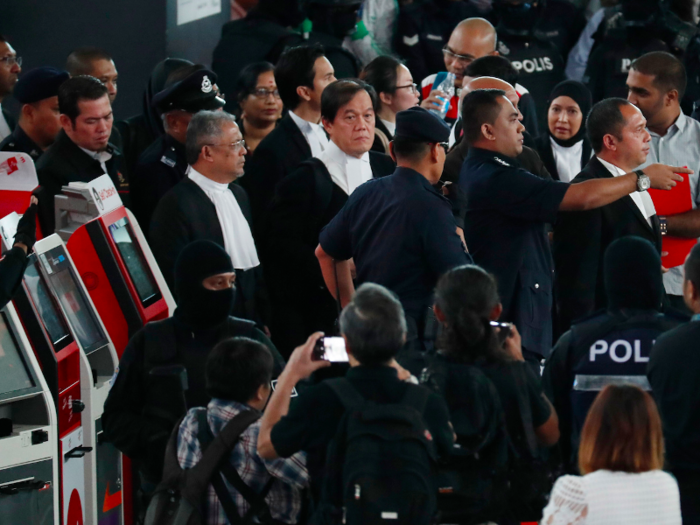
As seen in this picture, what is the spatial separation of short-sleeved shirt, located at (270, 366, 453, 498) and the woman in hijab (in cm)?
320

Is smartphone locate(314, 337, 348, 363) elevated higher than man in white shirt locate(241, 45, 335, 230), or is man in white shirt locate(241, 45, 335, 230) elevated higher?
man in white shirt locate(241, 45, 335, 230)

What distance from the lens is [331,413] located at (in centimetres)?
268

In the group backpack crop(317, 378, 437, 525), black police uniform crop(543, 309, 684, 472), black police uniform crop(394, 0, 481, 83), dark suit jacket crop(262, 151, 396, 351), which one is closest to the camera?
backpack crop(317, 378, 437, 525)

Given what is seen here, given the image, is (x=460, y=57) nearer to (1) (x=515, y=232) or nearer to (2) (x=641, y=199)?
(2) (x=641, y=199)

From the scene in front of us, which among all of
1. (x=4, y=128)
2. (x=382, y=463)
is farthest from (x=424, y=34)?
(x=382, y=463)

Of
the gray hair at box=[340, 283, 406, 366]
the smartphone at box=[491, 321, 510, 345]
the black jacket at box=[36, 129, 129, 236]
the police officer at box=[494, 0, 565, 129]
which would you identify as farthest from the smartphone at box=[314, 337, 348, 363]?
the police officer at box=[494, 0, 565, 129]

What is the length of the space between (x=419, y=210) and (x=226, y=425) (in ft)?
3.72

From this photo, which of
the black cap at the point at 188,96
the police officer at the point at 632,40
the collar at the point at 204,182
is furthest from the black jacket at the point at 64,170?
the police officer at the point at 632,40

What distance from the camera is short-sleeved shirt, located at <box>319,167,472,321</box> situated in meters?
3.62

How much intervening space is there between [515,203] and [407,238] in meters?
0.53

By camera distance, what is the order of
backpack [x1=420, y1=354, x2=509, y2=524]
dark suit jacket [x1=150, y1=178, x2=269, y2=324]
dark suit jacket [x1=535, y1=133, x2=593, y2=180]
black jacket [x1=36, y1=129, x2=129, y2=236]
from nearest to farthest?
backpack [x1=420, y1=354, x2=509, y2=524], dark suit jacket [x1=150, y1=178, x2=269, y2=324], black jacket [x1=36, y1=129, x2=129, y2=236], dark suit jacket [x1=535, y1=133, x2=593, y2=180]

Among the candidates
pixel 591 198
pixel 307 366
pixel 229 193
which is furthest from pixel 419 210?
pixel 229 193

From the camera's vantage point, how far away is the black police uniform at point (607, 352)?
3.15 meters

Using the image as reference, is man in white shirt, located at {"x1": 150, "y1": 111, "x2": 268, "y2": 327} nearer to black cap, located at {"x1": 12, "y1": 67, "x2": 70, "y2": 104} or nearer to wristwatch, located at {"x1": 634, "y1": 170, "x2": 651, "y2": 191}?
black cap, located at {"x1": 12, "y1": 67, "x2": 70, "y2": 104}
